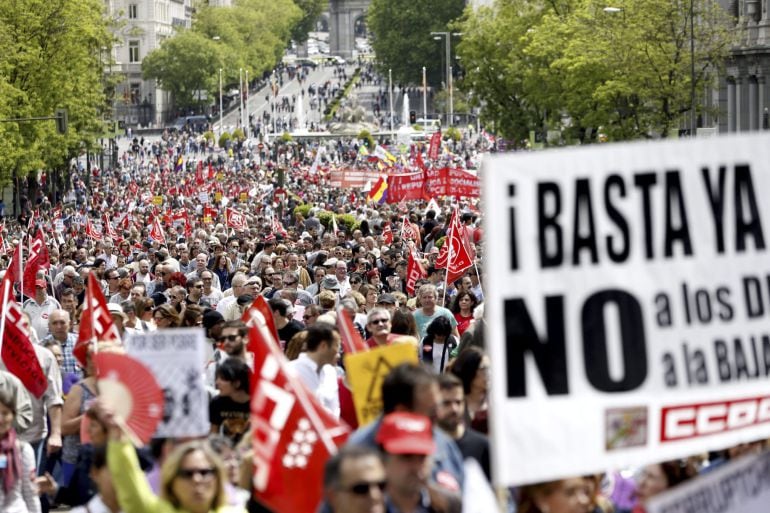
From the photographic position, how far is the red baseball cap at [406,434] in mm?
7242

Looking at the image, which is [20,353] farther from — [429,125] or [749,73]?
[429,125]

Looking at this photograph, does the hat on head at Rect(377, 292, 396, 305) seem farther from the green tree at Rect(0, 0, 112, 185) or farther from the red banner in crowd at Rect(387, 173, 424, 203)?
the green tree at Rect(0, 0, 112, 185)

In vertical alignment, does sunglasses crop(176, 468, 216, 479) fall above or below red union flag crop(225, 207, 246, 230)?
above

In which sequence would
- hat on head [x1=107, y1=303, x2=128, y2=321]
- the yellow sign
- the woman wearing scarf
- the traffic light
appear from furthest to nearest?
the traffic light, hat on head [x1=107, y1=303, x2=128, y2=321], the woman wearing scarf, the yellow sign

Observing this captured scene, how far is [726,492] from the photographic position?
21.6 ft

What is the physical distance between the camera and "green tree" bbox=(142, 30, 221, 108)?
518ft

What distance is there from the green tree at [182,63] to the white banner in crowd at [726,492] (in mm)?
151929

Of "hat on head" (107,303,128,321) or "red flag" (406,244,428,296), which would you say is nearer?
"hat on head" (107,303,128,321)

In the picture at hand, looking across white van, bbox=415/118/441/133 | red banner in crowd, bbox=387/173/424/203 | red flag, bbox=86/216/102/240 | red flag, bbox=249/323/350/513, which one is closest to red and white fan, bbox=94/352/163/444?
red flag, bbox=249/323/350/513

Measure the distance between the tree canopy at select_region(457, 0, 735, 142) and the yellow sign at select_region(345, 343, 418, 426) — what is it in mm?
41835

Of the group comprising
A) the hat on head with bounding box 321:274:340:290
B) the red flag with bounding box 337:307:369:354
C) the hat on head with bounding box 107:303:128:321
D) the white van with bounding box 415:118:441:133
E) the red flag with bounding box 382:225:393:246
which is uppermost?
the white van with bounding box 415:118:441:133

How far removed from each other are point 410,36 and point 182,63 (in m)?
16.7

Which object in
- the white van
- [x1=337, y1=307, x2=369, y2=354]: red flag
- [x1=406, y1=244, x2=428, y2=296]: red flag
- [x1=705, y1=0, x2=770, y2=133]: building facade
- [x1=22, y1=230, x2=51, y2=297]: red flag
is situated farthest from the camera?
the white van

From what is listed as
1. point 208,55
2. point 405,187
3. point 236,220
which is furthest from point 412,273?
point 208,55
